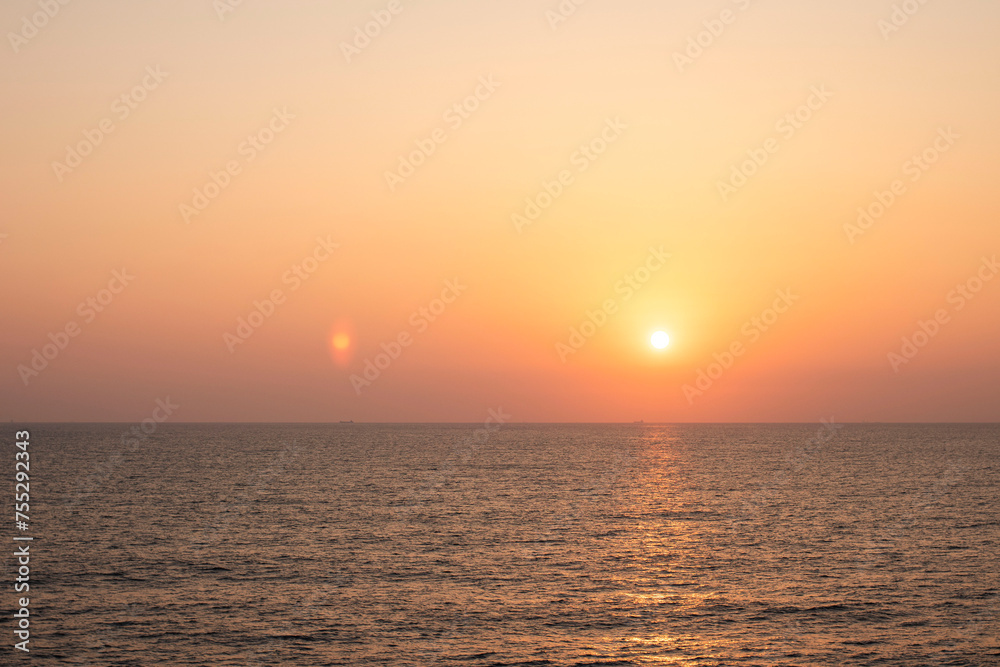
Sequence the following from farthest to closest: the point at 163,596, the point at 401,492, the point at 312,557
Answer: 1. the point at 401,492
2. the point at 312,557
3. the point at 163,596

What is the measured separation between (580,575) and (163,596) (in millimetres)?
26515

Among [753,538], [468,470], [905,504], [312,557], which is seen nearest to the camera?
[312,557]

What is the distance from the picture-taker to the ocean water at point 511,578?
40688 mm

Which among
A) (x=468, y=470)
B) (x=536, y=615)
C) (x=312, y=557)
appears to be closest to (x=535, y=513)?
(x=312, y=557)

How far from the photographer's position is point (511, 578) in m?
55.7

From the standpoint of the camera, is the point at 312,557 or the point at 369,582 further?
the point at 312,557

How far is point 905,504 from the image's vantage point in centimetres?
9775

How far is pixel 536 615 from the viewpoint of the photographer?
46.4 metres

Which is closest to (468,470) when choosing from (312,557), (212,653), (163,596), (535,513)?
(535,513)

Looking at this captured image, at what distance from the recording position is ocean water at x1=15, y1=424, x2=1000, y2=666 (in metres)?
40.7

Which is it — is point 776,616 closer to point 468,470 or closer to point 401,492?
point 401,492

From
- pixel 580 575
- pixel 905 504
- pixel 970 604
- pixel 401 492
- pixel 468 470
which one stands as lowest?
pixel 970 604

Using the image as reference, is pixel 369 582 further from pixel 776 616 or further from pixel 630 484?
pixel 630 484

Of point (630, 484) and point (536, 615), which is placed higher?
point (630, 484)
